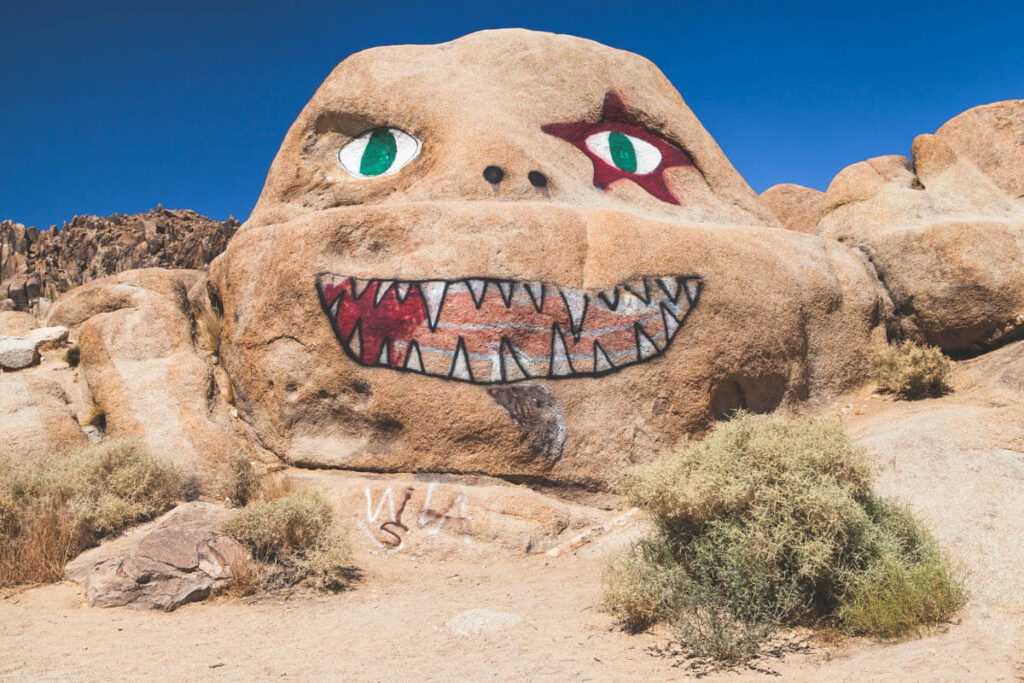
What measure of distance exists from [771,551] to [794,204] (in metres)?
9.73

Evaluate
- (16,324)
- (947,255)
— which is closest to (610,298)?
(947,255)

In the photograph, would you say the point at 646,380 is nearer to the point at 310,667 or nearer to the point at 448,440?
the point at 448,440

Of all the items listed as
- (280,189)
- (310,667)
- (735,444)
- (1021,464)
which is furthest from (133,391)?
(1021,464)

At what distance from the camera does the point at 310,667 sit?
4379 mm

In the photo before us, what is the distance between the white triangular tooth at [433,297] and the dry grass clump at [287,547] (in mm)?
2088

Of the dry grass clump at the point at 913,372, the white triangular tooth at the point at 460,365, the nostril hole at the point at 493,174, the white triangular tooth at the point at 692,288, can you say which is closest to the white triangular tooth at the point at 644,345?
the white triangular tooth at the point at 692,288

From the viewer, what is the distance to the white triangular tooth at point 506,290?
7.56m

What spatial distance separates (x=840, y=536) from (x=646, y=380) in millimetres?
3182

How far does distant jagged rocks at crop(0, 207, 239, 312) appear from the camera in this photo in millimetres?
18250

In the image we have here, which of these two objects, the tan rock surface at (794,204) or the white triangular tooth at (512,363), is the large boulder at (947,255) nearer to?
the tan rock surface at (794,204)

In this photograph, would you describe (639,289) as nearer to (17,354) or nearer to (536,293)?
(536,293)

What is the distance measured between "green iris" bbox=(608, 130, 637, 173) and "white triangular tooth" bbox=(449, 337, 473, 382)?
12.9 feet

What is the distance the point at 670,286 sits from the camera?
7969 mm

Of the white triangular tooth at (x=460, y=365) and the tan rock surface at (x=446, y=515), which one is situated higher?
the white triangular tooth at (x=460, y=365)
